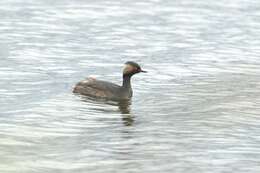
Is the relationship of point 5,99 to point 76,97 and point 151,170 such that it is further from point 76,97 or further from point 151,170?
point 151,170

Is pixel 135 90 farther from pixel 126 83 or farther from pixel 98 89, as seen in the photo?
pixel 98 89

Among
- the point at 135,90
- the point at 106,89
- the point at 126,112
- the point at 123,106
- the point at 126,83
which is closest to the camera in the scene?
the point at 126,112

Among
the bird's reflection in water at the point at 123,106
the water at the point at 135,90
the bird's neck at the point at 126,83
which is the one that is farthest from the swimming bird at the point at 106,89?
the water at the point at 135,90

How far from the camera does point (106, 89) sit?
29047 mm

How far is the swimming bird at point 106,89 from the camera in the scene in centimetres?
2892

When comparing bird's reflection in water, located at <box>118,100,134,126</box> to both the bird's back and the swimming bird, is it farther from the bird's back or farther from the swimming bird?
the bird's back

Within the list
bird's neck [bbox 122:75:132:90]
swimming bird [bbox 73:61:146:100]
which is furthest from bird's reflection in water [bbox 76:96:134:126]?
bird's neck [bbox 122:75:132:90]

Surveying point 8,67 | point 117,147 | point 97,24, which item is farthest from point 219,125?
point 97,24

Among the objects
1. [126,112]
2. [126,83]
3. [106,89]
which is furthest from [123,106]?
[126,83]

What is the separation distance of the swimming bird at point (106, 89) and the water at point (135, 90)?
0.38 metres

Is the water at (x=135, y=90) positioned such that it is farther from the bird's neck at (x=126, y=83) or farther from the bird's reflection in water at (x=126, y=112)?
the bird's neck at (x=126, y=83)

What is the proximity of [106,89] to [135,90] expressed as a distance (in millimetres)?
1623

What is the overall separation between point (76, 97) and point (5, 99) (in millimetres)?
2380

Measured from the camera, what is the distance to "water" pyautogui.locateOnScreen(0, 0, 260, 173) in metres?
21.3
